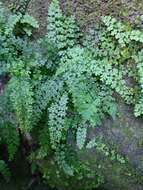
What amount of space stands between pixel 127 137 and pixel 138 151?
198 millimetres

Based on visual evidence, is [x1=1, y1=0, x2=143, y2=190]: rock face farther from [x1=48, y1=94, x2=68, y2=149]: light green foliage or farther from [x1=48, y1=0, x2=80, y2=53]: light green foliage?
[x1=48, y1=94, x2=68, y2=149]: light green foliage

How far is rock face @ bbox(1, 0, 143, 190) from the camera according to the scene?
423cm

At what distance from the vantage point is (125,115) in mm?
4293

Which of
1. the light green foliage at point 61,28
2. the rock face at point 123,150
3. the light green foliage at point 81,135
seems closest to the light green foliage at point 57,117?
the light green foliage at point 81,135

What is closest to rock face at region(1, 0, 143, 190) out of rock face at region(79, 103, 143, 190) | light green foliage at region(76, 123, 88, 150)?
rock face at region(79, 103, 143, 190)

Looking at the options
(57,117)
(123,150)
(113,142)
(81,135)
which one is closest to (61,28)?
(57,117)

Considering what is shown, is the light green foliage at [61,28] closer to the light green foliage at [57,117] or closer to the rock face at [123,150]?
the light green foliage at [57,117]

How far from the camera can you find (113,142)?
4398mm

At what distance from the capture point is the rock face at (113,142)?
13.9ft

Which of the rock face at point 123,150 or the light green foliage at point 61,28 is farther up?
the light green foliage at point 61,28

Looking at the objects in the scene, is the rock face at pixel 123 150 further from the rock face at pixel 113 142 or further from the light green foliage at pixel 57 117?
the light green foliage at pixel 57 117

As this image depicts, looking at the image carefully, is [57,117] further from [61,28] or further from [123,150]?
[61,28]

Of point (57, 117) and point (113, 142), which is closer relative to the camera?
point (57, 117)

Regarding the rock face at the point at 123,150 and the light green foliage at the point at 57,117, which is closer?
the light green foliage at the point at 57,117
